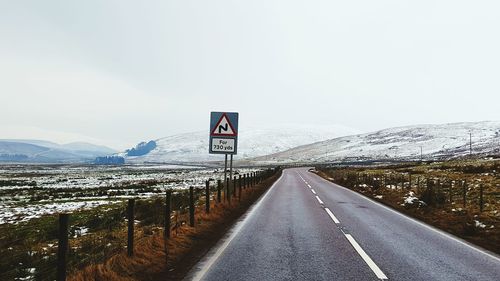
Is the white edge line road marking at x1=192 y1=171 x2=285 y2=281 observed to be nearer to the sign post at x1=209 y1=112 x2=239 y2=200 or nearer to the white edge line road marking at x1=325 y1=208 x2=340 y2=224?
the white edge line road marking at x1=325 y1=208 x2=340 y2=224

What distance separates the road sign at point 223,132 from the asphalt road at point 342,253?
12.2 feet

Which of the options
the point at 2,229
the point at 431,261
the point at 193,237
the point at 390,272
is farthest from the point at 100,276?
the point at 2,229

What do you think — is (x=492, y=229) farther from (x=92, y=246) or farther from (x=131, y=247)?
(x=92, y=246)

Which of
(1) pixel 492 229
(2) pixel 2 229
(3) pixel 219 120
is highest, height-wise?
(3) pixel 219 120

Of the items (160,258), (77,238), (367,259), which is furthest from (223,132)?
(367,259)

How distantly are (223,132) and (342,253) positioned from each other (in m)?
8.82

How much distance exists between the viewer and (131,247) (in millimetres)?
7578

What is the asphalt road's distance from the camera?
22.0 feet

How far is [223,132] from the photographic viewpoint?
16078 millimetres

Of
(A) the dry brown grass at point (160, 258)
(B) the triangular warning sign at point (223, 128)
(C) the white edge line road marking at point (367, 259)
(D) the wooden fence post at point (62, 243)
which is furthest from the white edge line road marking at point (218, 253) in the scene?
(B) the triangular warning sign at point (223, 128)

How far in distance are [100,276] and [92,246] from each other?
16.4 ft

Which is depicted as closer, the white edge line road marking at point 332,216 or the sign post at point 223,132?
the white edge line road marking at point 332,216

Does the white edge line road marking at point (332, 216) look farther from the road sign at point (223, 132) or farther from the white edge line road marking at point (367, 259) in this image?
the road sign at point (223, 132)

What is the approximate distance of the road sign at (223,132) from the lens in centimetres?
1595
